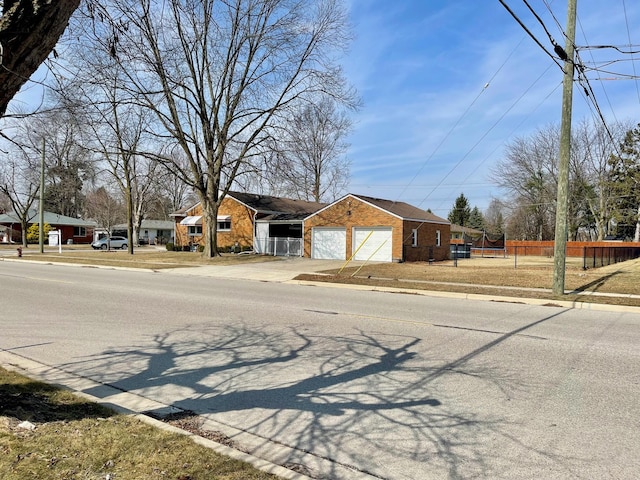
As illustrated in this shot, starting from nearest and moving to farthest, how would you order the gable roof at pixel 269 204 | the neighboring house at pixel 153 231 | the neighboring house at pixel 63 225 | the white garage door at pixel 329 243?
the white garage door at pixel 329 243 → the gable roof at pixel 269 204 → the neighboring house at pixel 63 225 → the neighboring house at pixel 153 231

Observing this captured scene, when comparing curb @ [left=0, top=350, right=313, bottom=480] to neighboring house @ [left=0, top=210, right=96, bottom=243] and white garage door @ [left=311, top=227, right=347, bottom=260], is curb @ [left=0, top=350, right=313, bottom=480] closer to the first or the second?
white garage door @ [left=311, top=227, right=347, bottom=260]

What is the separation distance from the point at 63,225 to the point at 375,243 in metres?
48.4

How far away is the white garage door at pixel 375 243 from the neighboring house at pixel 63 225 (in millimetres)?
44157

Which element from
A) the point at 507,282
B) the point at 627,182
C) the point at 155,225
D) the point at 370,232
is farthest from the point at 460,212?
the point at 507,282

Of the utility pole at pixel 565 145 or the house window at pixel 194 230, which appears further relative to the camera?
the house window at pixel 194 230

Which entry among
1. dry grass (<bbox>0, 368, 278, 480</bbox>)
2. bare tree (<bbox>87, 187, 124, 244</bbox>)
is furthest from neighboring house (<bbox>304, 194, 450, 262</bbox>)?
bare tree (<bbox>87, 187, 124, 244</bbox>)

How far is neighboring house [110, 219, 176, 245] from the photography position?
70.4 metres

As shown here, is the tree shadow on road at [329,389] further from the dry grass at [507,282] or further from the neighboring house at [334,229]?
the neighboring house at [334,229]

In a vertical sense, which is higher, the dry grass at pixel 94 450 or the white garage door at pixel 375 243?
the white garage door at pixel 375 243

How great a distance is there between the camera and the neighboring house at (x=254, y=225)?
1382 inches

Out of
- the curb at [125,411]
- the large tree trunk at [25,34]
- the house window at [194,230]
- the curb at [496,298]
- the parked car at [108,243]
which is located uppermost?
the large tree trunk at [25,34]

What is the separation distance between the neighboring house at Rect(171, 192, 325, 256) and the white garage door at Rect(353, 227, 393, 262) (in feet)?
16.0

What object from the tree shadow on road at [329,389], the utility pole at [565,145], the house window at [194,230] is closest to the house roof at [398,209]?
the house window at [194,230]

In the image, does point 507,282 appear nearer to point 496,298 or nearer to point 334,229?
point 496,298
